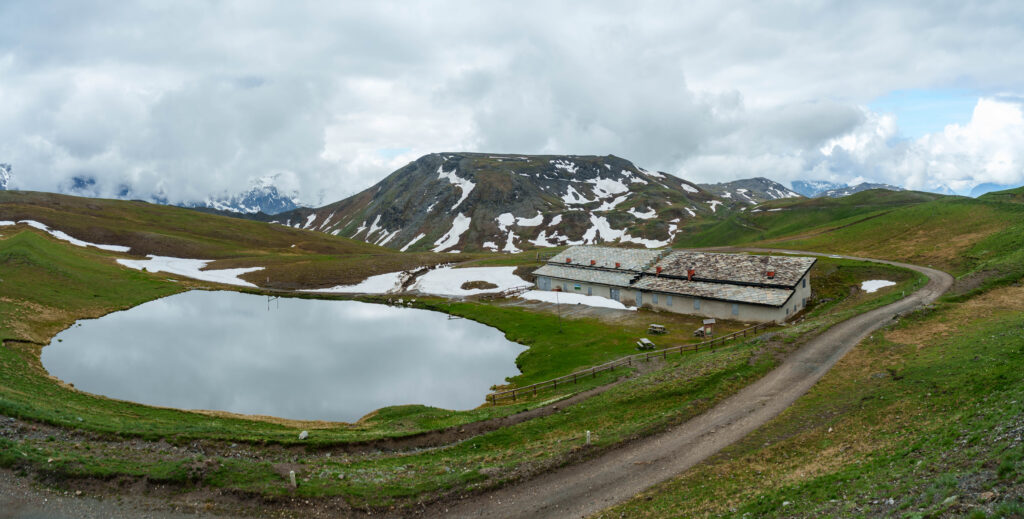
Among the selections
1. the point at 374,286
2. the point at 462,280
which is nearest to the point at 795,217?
the point at 462,280

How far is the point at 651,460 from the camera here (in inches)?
927

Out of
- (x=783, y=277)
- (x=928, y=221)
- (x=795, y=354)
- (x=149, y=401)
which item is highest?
(x=928, y=221)

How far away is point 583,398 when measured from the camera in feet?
116

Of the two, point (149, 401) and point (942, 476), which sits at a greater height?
point (942, 476)

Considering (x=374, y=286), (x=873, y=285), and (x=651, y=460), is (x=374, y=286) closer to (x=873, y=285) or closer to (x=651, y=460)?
(x=651, y=460)

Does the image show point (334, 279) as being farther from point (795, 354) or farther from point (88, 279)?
point (795, 354)

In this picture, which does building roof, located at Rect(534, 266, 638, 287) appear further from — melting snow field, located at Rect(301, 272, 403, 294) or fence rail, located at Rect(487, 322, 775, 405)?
melting snow field, located at Rect(301, 272, 403, 294)

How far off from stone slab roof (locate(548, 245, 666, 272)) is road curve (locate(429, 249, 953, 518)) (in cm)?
4139

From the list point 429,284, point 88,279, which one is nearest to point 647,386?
point 429,284

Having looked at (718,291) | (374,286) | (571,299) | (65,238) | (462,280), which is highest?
(65,238)

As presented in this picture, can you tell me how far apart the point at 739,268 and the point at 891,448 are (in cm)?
4900

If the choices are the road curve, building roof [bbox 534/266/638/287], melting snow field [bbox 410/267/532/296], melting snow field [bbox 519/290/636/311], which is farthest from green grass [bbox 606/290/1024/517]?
melting snow field [bbox 410/267/532/296]

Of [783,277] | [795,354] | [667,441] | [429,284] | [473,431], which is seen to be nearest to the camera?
[667,441]

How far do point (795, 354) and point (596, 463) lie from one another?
22.3 m
